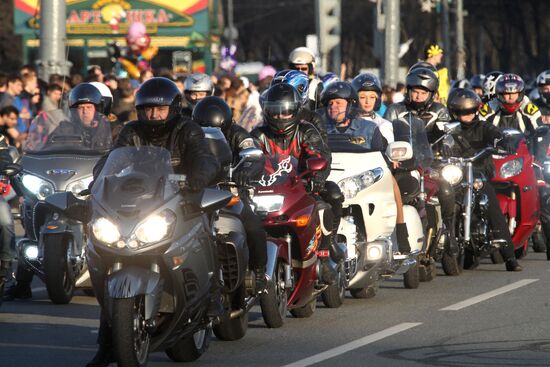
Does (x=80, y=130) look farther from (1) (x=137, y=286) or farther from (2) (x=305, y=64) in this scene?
(1) (x=137, y=286)

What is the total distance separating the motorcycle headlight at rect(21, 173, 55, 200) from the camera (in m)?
13.7

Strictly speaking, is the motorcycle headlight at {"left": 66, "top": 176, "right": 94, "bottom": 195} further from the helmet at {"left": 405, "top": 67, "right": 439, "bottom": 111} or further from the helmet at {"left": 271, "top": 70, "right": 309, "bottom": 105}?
the helmet at {"left": 405, "top": 67, "right": 439, "bottom": 111}

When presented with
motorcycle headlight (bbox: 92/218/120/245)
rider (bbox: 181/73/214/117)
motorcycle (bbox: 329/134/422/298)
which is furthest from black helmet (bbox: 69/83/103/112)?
motorcycle headlight (bbox: 92/218/120/245)

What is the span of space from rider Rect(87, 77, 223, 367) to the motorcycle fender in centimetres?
77

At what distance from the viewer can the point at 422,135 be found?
1498 cm

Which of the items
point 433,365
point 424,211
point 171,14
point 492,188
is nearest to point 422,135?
point 424,211

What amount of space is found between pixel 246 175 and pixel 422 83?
220 inches

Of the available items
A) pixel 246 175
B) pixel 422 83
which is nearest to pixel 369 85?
pixel 422 83

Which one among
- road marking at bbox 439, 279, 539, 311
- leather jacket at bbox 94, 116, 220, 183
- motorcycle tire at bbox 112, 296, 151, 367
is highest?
leather jacket at bbox 94, 116, 220, 183

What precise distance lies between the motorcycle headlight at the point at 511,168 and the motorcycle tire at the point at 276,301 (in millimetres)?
5895

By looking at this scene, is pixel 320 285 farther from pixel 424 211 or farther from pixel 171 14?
pixel 171 14

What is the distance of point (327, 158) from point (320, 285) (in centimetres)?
89

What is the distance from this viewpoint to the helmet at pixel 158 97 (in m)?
9.87

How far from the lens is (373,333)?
11.2 metres
